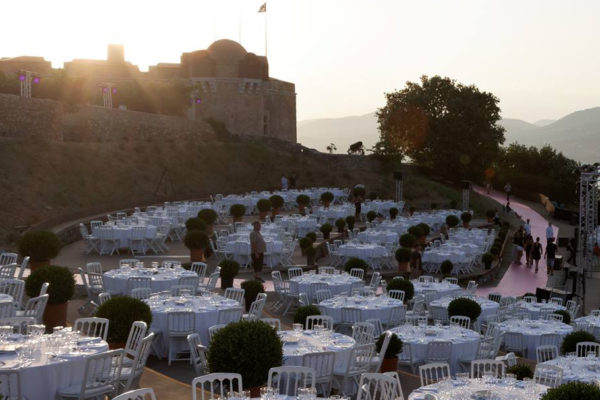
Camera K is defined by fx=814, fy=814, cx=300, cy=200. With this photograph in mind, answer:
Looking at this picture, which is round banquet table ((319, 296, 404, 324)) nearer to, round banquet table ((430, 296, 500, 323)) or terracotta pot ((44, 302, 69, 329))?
round banquet table ((430, 296, 500, 323))

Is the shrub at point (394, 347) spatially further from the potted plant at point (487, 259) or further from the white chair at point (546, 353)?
the potted plant at point (487, 259)

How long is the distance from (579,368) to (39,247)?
11.1 meters

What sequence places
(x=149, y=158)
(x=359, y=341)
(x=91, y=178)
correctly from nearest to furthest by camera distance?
(x=359, y=341), (x=91, y=178), (x=149, y=158)

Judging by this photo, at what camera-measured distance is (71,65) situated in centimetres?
6072

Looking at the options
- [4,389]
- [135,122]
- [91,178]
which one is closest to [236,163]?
[135,122]

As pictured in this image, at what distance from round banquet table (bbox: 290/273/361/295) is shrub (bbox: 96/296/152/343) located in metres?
5.74

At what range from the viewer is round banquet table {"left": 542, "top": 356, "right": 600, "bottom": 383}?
369 inches

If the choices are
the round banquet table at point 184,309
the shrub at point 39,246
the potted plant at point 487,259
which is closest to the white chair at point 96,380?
the round banquet table at point 184,309

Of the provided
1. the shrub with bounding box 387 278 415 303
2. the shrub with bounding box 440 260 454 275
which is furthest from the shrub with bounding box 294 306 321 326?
the shrub with bounding box 440 260 454 275

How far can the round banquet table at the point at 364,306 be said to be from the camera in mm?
13250

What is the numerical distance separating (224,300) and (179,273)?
3041 millimetres

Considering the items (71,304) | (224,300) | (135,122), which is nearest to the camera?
(224,300)

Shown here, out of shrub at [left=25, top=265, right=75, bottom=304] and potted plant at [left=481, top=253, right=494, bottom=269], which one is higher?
shrub at [left=25, top=265, right=75, bottom=304]

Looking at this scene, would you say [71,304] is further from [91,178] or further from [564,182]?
[564,182]
